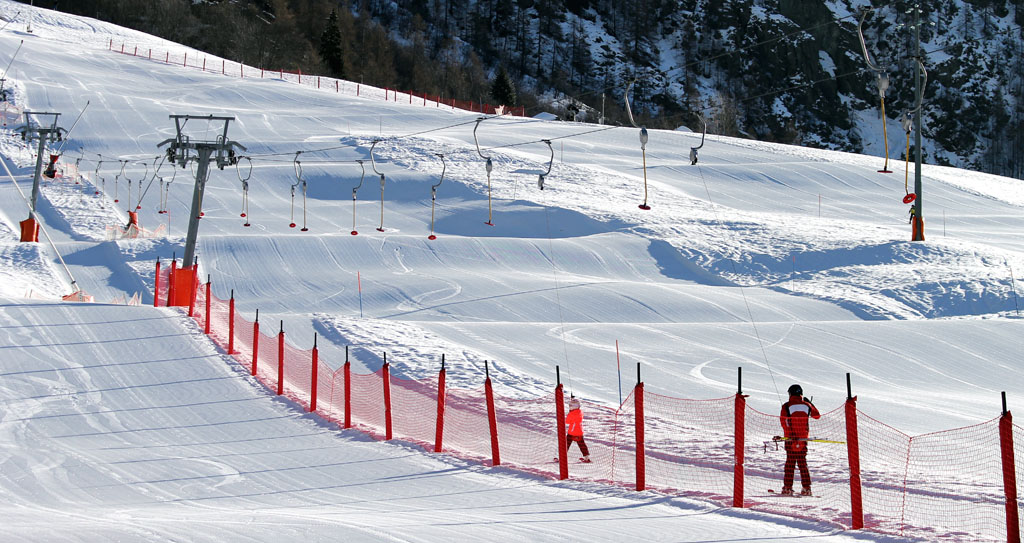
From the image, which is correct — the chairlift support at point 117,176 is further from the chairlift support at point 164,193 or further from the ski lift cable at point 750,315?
the ski lift cable at point 750,315

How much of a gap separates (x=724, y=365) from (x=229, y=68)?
183 ft

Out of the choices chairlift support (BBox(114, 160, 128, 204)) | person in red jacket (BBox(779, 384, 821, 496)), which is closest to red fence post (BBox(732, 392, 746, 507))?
person in red jacket (BBox(779, 384, 821, 496))

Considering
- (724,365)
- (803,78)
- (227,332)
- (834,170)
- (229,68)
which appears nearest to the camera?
(724,365)

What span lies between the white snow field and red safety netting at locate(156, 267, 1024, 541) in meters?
0.23

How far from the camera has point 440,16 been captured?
455 ft

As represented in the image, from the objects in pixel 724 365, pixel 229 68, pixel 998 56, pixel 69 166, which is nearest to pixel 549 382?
pixel 724 365

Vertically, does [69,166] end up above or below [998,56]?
below

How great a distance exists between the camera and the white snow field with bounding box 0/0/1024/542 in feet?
30.0

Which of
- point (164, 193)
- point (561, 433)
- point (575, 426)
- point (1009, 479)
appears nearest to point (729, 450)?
point (575, 426)

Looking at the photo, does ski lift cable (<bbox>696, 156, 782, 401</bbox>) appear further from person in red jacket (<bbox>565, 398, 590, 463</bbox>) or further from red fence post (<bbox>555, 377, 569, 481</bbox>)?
red fence post (<bbox>555, 377, 569, 481</bbox>)

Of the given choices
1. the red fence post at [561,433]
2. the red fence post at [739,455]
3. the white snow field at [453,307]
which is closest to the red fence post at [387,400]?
the white snow field at [453,307]

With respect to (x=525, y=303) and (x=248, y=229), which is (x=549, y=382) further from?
(x=248, y=229)

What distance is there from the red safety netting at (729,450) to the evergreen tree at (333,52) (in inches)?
2996

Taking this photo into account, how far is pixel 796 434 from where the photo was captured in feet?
29.8
